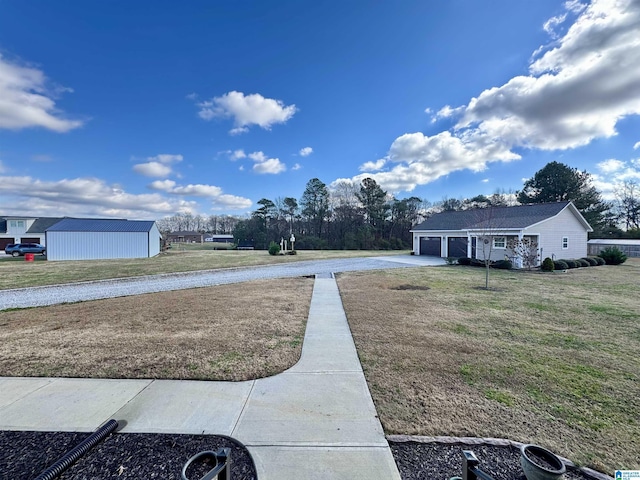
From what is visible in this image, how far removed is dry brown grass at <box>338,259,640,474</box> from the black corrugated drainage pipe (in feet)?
8.44

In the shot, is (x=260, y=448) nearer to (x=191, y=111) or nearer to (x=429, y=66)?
(x=429, y=66)

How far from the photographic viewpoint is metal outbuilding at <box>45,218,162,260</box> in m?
23.3

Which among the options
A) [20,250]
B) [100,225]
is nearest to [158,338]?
[100,225]

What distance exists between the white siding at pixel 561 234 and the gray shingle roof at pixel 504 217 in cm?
51

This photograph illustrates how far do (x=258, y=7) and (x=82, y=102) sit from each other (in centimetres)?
1069

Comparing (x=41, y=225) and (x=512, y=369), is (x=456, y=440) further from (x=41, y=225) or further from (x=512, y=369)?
(x=41, y=225)

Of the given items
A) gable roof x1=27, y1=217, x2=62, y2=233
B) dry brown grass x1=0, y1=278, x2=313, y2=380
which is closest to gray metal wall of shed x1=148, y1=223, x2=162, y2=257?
gable roof x1=27, y1=217, x2=62, y2=233

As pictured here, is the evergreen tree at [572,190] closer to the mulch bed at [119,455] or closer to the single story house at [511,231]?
the single story house at [511,231]

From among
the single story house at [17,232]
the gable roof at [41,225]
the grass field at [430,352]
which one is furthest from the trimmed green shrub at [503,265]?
the single story house at [17,232]

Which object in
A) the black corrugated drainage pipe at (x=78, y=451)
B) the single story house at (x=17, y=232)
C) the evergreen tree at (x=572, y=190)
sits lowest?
the black corrugated drainage pipe at (x=78, y=451)

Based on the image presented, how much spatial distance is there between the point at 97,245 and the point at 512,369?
30.8m

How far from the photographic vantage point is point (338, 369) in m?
3.82

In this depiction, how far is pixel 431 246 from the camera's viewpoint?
25.1 m

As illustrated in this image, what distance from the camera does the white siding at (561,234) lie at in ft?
59.3
